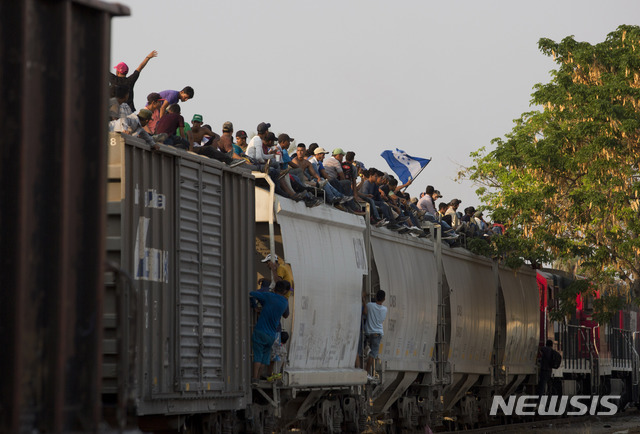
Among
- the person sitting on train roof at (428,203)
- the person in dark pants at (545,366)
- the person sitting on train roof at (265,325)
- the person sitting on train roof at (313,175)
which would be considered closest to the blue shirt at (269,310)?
the person sitting on train roof at (265,325)

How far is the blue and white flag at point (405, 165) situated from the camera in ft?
82.5

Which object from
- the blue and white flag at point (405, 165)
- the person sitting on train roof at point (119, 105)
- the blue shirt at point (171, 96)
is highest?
the blue and white flag at point (405, 165)

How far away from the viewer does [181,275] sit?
11367 mm

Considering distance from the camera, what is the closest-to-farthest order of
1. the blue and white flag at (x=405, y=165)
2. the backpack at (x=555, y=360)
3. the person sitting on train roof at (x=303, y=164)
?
the person sitting on train roof at (x=303, y=164) < the blue and white flag at (x=405, y=165) < the backpack at (x=555, y=360)

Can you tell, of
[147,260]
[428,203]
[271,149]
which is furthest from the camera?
[428,203]

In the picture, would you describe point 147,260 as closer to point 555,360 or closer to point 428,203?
point 428,203

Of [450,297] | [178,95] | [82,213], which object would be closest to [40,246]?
[82,213]

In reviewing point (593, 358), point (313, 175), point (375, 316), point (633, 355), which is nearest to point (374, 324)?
point (375, 316)

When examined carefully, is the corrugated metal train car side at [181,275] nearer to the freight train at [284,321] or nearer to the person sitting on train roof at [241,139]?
the freight train at [284,321]

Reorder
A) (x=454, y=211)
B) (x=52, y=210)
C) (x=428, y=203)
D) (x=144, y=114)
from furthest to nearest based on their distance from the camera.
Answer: (x=454, y=211), (x=428, y=203), (x=144, y=114), (x=52, y=210)

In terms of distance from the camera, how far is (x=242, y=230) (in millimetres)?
12922

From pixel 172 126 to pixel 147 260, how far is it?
2.34 meters

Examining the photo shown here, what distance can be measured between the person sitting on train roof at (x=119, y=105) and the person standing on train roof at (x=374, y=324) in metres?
6.64

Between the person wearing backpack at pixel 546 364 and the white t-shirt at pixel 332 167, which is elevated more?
the white t-shirt at pixel 332 167
